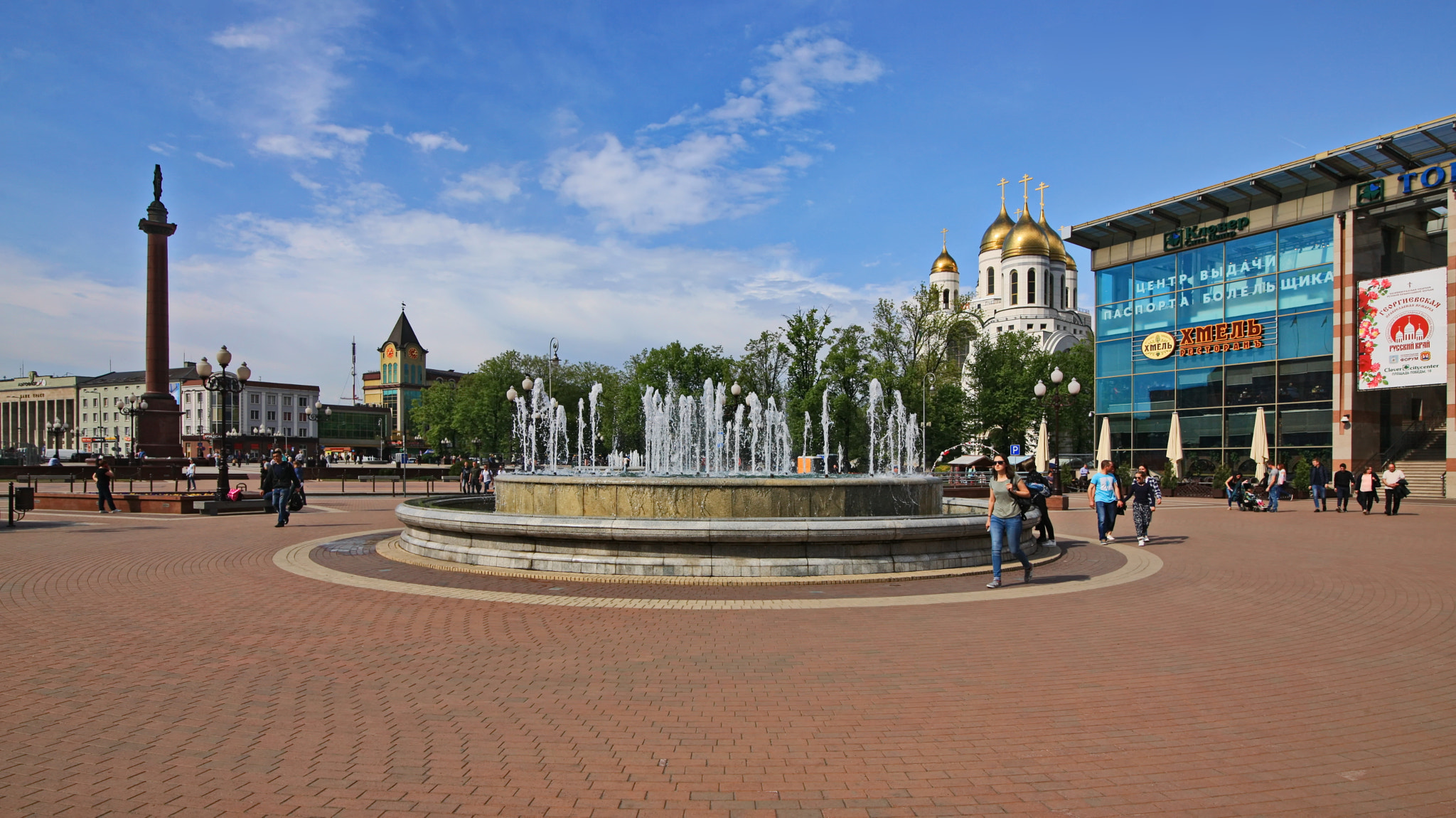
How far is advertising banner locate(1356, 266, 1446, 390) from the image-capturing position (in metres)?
32.5

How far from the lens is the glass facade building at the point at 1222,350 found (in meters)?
37.1

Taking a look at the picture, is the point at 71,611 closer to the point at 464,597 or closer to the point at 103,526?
the point at 464,597

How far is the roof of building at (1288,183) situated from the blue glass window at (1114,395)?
25.0ft

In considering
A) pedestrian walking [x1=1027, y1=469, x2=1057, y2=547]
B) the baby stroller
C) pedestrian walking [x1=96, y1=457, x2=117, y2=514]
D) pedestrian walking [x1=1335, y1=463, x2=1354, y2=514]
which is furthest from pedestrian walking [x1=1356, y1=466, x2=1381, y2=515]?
pedestrian walking [x1=96, y1=457, x2=117, y2=514]

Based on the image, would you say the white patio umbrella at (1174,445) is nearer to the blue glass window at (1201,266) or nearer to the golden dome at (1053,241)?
the blue glass window at (1201,266)

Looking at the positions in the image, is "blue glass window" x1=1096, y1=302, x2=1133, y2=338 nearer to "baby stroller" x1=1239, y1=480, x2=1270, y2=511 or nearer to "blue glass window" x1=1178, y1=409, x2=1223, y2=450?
"blue glass window" x1=1178, y1=409, x2=1223, y2=450

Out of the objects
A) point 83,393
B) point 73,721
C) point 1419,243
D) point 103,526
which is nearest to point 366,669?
point 73,721

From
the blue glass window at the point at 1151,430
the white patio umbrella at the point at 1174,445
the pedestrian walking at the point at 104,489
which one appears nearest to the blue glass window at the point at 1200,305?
the blue glass window at the point at 1151,430

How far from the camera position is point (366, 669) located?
20.9 ft

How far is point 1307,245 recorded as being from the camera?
1476 inches

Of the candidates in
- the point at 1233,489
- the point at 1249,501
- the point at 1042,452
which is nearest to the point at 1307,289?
the point at 1042,452

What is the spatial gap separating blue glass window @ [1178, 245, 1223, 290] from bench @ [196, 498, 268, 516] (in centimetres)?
4208

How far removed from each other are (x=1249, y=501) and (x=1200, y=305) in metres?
20.7

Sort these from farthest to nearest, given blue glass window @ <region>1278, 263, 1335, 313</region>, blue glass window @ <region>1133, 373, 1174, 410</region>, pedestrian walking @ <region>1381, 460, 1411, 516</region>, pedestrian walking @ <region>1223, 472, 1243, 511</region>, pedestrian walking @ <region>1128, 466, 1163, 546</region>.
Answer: blue glass window @ <region>1133, 373, 1174, 410</region> < blue glass window @ <region>1278, 263, 1335, 313</region> < pedestrian walking @ <region>1223, 472, 1243, 511</region> < pedestrian walking @ <region>1381, 460, 1411, 516</region> < pedestrian walking @ <region>1128, 466, 1163, 546</region>
